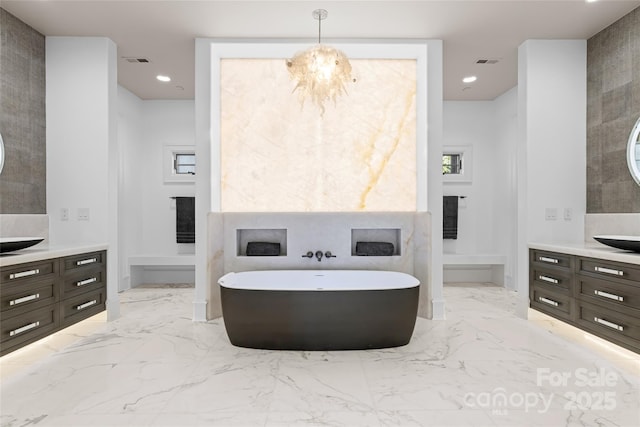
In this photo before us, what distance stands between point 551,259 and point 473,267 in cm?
245

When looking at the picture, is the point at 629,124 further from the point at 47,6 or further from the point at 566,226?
the point at 47,6

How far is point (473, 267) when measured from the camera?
229 inches

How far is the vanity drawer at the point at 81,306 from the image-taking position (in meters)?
3.11

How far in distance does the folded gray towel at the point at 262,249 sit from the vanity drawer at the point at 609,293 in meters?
2.76

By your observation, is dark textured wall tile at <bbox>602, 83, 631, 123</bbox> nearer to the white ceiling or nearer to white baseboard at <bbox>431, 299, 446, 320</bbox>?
the white ceiling

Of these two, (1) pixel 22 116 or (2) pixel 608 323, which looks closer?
(2) pixel 608 323

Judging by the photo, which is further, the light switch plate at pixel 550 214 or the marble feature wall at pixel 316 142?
the marble feature wall at pixel 316 142

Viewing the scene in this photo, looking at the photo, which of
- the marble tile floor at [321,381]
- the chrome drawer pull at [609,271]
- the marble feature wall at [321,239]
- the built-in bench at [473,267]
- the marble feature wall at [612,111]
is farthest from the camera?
the built-in bench at [473,267]

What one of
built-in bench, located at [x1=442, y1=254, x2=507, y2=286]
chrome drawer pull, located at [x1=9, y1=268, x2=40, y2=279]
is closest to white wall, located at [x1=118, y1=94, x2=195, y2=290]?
chrome drawer pull, located at [x1=9, y1=268, x2=40, y2=279]

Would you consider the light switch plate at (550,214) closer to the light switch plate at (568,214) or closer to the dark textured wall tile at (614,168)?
the light switch plate at (568,214)

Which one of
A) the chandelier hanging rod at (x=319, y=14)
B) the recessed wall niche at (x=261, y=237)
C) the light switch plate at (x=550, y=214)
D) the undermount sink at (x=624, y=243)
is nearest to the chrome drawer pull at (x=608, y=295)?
the undermount sink at (x=624, y=243)

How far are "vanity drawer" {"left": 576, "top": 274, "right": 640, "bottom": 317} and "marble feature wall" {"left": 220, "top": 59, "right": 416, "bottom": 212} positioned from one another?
5.39 ft

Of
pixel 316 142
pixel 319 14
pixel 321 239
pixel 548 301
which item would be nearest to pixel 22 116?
pixel 316 142

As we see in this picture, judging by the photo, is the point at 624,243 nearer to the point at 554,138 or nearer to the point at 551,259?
the point at 551,259
